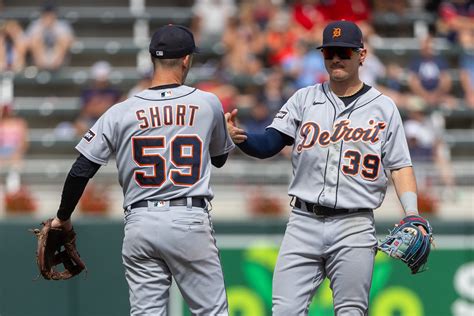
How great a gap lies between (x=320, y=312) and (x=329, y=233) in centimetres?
354

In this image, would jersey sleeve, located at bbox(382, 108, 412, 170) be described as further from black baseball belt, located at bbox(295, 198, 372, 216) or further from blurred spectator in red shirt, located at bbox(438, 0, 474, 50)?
blurred spectator in red shirt, located at bbox(438, 0, 474, 50)

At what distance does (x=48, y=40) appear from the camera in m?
11.8

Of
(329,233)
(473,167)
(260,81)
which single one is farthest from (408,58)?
(329,233)

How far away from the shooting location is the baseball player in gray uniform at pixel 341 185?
5.16 meters

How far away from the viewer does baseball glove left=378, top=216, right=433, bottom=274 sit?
493 cm

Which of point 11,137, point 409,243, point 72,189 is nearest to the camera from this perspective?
point 409,243

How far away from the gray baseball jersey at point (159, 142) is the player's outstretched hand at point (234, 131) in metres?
0.20

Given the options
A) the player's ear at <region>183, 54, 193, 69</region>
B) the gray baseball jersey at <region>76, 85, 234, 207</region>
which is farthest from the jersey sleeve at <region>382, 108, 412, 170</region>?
the player's ear at <region>183, 54, 193, 69</region>

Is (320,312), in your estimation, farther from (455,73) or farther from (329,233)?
(455,73)

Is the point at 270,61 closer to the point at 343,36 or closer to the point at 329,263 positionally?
the point at 343,36

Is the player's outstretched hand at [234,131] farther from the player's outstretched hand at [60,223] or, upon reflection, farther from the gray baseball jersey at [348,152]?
the player's outstretched hand at [60,223]

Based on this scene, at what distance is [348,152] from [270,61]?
6753mm

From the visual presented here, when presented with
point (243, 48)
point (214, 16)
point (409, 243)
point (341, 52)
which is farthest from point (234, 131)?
point (214, 16)

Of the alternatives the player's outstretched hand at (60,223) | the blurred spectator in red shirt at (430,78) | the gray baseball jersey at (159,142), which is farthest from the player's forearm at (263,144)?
Result: the blurred spectator in red shirt at (430,78)
